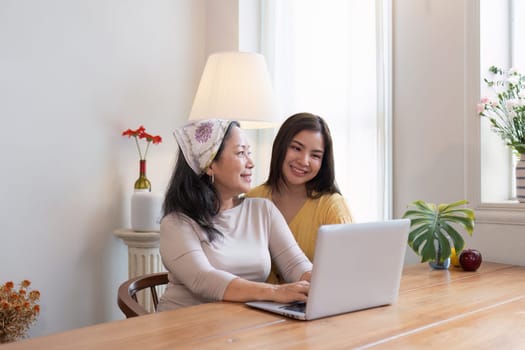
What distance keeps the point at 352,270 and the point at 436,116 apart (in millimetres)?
1408

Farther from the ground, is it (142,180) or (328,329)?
(142,180)

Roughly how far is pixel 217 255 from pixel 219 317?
400 mm

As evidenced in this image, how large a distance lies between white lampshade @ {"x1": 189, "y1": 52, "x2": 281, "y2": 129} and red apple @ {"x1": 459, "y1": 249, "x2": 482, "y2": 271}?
1.12 m

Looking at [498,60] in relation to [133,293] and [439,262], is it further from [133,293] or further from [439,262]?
[133,293]

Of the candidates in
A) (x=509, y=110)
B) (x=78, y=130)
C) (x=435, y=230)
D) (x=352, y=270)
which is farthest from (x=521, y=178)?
(x=78, y=130)

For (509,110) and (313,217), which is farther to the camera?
(509,110)

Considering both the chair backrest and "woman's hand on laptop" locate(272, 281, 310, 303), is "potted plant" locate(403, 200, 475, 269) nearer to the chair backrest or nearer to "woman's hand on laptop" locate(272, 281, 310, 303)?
"woman's hand on laptop" locate(272, 281, 310, 303)

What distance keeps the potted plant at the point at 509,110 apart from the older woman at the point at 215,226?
1.01 m

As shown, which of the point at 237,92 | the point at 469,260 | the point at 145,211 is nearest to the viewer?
the point at 469,260

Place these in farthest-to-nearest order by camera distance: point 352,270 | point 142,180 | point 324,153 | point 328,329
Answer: point 142,180
point 324,153
point 352,270
point 328,329

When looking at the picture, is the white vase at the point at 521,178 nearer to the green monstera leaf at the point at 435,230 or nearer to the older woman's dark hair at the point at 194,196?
the green monstera leaf at the point at 435,230

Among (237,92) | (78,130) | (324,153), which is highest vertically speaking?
(237,92)

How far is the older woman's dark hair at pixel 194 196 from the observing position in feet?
5.72

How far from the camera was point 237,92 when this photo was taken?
2754 millimetres
